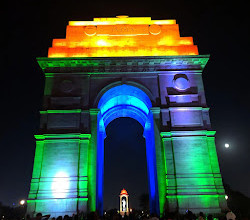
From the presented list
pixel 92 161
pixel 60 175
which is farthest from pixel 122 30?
pixel 60 175

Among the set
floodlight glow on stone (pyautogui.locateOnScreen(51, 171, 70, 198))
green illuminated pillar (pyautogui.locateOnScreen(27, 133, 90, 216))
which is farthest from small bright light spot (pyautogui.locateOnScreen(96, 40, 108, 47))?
floodlight glow on stone (pyautogui.locateOnScreen(51, 171, 70, 198))

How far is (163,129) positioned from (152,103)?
105 inches

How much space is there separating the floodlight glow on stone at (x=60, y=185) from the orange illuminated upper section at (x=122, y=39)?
37.5ft

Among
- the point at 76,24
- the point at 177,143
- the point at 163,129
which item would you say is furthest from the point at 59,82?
the point at 177,143

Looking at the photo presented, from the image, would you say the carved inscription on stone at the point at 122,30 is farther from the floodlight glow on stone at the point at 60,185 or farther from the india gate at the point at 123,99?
the floodlight glow on stone at the point at 60,185

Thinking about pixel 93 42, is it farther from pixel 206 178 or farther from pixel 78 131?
pixel 206 178

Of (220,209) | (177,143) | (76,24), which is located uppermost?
(76,24)

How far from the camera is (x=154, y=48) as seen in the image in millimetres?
25906

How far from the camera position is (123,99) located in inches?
1141

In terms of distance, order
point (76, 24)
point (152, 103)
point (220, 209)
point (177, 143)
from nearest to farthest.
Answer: point (220, 209), point (177, 143), point (152, 103), point (76, 24)

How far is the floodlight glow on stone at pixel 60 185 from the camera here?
67.4 feet

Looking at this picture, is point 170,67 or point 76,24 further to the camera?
point 76,24

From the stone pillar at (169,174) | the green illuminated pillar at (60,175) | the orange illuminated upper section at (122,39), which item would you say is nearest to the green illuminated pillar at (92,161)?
A: the green illuminated pillar at (60,175)

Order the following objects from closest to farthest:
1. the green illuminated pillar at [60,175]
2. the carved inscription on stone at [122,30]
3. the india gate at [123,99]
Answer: the green illuminated pillar at [60,175] < the india gate at [123,99] < the carved inscription on stone at [122,30]
